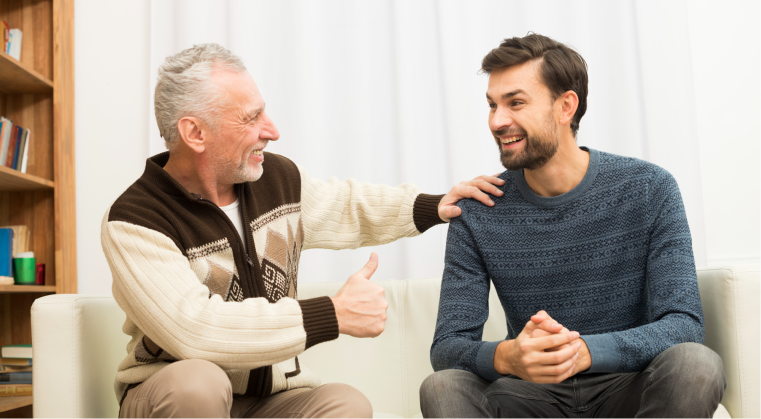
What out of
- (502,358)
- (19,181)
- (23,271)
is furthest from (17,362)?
(502,358)

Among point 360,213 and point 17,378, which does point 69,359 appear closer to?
point 360,213

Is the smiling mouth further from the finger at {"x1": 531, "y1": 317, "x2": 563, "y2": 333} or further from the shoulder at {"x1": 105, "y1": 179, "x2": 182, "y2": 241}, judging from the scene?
the shoulder at {"x1": 105, "y1": 179, "x2": 182, "y2": 241}

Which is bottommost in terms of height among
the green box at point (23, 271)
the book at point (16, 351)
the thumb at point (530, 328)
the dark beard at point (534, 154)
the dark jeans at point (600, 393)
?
the book at point (16, 351)

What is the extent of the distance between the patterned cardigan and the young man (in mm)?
262

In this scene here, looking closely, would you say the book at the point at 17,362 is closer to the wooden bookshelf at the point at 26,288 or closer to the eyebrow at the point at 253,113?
the wooden bookshelf at the point at 26,288

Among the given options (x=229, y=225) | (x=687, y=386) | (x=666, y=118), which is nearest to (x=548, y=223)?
(x=687, y=386)

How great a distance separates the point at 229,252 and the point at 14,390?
5.43 ft

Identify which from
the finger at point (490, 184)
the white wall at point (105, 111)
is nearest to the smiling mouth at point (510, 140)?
the finger at point (490, 184)

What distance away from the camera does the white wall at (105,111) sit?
268 centimetres

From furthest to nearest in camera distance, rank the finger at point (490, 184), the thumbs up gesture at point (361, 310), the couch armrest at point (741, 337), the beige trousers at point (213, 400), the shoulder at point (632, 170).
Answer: the finger at point (490, 184), the shoulder at point (632, 170), the couch armrest at point (741, 337), the thumbs up gesture at point (361, 310), the beige trousers at point (213, 400)

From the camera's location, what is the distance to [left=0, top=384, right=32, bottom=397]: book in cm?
240

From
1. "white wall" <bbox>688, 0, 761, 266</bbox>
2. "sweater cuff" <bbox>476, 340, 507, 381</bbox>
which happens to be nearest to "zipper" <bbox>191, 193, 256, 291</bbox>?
"sweater cuff" <bbox>476, 340, 507, 381</bbox>

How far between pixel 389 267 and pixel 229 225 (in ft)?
3.67

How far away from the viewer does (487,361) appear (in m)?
1.32
